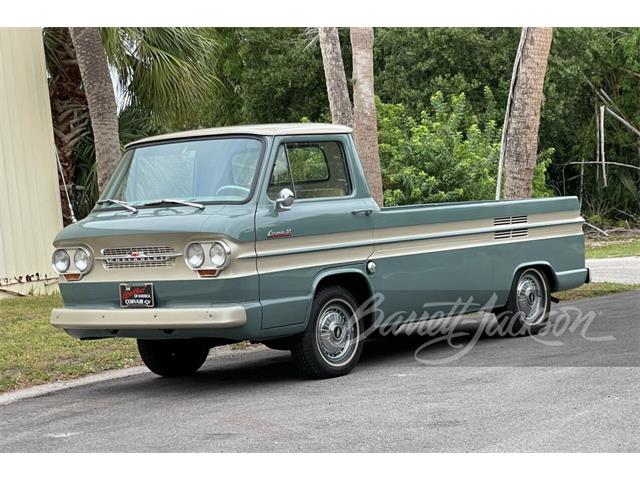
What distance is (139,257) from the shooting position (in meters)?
8.89

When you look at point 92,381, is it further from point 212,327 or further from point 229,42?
point 229,42

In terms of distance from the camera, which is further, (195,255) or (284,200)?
(284,200)

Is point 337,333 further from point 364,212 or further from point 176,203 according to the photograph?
point 176,203

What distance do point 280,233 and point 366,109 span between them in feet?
29.7

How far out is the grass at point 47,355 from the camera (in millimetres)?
10273

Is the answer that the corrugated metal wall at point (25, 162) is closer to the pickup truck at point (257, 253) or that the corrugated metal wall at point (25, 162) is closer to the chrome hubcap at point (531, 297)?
the pickup truck at point (257, 253)

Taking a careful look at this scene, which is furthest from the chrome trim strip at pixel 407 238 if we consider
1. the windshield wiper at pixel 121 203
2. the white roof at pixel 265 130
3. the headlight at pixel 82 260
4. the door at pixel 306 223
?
the headlight at pixel 82 260

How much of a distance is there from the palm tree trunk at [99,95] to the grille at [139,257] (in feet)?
22.1

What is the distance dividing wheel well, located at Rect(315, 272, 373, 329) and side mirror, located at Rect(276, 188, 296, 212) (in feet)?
2.82

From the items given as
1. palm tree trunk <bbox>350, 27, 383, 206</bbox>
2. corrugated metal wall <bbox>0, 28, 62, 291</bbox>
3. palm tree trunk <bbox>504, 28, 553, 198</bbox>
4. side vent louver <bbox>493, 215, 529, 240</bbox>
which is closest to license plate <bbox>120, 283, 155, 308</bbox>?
side vent louver <bbox>493, 215, 529, 240</bbox>

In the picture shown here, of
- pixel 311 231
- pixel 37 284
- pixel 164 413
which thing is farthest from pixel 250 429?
pixel 37 284

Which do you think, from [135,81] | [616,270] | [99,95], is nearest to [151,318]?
[99,95]

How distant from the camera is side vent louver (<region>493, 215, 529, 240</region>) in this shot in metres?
11.2

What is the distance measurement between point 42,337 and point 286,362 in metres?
3.29
